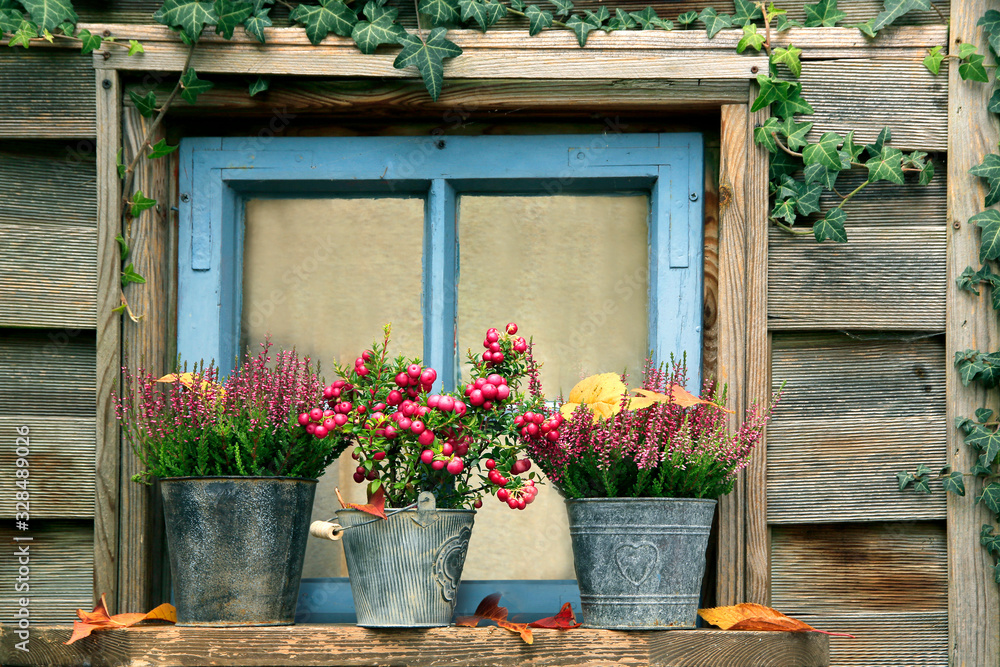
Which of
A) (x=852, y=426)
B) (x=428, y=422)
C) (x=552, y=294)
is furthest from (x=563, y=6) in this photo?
(x=852, y=426)

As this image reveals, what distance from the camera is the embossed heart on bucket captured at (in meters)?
2.01

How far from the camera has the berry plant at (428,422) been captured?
2043 mm

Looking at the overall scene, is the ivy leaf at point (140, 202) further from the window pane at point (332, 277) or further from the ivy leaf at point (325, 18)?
the ivy leaf at point (325, 18)

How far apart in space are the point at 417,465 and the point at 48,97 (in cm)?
121

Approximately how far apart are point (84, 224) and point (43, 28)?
17.1 inches

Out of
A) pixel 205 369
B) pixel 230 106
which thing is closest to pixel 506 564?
pixel 205 369

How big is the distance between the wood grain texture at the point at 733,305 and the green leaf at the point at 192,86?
116 cm

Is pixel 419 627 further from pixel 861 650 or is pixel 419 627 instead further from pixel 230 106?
pixel 230 106

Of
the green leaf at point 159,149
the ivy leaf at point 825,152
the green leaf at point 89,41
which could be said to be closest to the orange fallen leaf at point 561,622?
the ivy leaf at point 825,152

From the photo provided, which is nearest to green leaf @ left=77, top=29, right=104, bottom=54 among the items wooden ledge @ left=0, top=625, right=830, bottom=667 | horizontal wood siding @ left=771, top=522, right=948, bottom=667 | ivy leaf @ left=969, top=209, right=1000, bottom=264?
wooden ledge @ left=0, top=625, right=830, bottom=667

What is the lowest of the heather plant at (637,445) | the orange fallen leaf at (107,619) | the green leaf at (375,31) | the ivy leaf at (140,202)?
the orange fallen leaf at (107,619)

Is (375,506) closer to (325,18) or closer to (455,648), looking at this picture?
(455,648)

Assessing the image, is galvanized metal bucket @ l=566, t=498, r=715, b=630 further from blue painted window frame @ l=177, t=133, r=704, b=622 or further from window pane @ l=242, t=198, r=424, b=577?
window pane @ l=242, t=198, r=424, b=577

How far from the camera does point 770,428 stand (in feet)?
7.52
